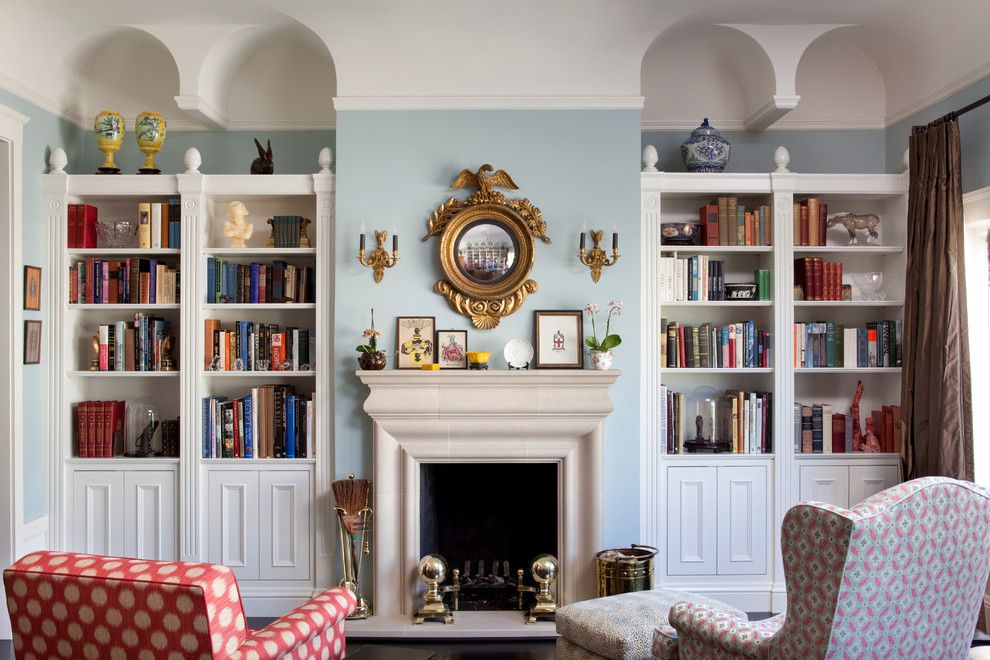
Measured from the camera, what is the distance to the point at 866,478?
4.79m

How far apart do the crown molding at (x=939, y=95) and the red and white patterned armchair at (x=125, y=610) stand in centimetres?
406

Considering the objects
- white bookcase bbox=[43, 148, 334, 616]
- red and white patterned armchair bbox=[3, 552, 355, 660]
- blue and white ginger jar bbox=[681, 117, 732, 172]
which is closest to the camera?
red and white patterned armchair bbox=[3, 552, 355, 660]

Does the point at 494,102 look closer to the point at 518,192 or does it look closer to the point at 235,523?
the point at 518,192

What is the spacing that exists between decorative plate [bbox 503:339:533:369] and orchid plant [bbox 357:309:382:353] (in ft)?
2.25

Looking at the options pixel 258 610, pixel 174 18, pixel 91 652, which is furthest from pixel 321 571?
pixel 174 18

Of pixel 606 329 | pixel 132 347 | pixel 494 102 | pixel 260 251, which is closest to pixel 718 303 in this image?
pixel 606 329

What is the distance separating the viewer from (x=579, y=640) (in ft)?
11.0

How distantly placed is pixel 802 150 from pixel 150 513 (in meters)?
4.36

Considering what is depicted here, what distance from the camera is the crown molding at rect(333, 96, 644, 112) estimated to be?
458cm

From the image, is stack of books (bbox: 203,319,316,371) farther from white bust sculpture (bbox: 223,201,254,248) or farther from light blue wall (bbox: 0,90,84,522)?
light blue wall (bbox: 0,90,84,522)

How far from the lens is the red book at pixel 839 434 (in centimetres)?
489

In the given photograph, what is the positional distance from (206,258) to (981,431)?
4238 mm

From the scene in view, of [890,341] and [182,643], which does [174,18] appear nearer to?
[182,643]

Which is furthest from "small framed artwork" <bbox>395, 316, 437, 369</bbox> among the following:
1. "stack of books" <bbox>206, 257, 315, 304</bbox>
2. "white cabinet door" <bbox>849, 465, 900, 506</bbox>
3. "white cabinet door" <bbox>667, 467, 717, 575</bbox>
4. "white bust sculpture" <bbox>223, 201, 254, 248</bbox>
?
"white cabinet door" <bbox>849, 465, 900, 506</bbox>
